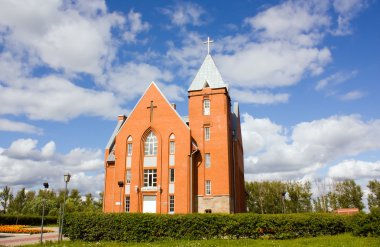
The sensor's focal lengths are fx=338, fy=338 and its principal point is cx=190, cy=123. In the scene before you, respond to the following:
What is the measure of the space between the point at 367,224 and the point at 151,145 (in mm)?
21599

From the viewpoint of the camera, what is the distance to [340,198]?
56812 millimetres

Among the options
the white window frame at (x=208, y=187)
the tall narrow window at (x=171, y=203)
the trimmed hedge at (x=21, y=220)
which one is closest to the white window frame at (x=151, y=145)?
the tall narrow window at (x=171, y=203)

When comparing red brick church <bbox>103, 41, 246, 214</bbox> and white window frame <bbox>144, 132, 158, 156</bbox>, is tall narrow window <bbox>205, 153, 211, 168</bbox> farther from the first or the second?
white window frame <bbox>144, 132, 158, 156</bbox>

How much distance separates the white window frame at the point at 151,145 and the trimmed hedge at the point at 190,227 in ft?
46.5

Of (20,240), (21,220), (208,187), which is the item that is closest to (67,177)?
(20,240)

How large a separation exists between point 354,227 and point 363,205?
1602 inches

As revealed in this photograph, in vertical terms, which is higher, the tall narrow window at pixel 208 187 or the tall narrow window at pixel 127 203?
the tall narrow window at pixel 208 187

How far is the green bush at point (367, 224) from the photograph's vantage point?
1920 centimetres

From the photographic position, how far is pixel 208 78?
122 feet

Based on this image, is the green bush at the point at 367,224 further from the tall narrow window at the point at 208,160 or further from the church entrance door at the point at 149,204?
the church entrance door at the point at 149,204

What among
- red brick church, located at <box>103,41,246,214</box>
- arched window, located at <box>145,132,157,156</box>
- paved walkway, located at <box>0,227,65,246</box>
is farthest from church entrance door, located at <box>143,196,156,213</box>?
paved walkway, located at <box>0,227,65,246</box>

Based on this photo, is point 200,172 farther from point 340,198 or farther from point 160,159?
point 340,198

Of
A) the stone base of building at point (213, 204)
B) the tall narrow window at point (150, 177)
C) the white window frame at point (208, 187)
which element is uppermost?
the tall narrow window at point (150, 177)

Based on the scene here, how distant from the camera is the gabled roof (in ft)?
120
